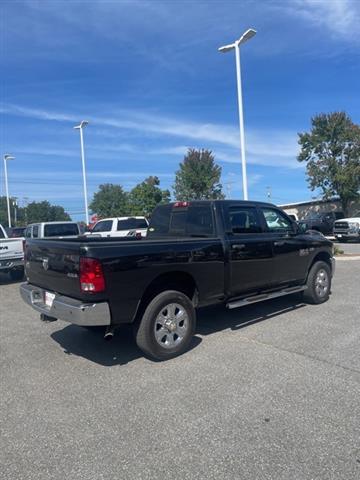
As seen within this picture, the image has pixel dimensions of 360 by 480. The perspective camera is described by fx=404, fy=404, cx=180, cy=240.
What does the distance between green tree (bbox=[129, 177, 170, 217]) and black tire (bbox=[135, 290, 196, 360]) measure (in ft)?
110

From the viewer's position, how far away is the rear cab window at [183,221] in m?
6.04

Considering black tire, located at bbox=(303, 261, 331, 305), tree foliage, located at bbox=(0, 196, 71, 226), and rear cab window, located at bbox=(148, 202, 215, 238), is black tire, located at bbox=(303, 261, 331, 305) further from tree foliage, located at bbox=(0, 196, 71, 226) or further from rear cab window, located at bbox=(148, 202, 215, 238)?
tree foliage, located at bbox=(0, 196, 71, 226)

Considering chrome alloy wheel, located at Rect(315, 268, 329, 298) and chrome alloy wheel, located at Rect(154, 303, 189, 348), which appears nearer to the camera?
chrome alloy wheel, located at Rect(154, 303, 189, 348)

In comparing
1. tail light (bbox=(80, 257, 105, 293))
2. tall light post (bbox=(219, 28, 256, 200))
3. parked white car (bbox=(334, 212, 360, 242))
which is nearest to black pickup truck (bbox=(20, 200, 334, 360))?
tail light (bbox=(80, 257, 105, 293))

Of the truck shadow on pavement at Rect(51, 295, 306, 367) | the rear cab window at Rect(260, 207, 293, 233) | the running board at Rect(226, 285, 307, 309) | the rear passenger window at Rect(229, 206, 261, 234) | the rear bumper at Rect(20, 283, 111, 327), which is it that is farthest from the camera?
the rear cab window at Rect(260, 207, 293, 233)

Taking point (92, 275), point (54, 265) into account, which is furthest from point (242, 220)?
→ point (54, 265)

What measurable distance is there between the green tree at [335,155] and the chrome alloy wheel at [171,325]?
110 ft

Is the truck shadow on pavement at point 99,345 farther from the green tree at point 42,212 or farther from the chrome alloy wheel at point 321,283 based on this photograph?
the green tree at point 42,212

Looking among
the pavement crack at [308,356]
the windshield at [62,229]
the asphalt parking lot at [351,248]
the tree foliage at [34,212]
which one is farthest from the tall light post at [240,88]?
the tree foliage at [34,212]

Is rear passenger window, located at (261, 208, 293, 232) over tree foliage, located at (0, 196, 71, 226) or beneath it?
beneath

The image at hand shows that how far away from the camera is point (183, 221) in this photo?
6.42 meters

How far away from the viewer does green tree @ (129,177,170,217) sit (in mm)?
39094

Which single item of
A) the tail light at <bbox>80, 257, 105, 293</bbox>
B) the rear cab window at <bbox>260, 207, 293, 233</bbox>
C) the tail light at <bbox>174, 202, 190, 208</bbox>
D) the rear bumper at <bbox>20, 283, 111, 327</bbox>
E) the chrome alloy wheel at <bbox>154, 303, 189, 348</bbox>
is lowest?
the chrome alloy wheel at <bbox>154, 303, 189, 348</bbox>

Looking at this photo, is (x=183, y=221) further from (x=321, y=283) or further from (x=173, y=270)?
(x=321, y=283)
